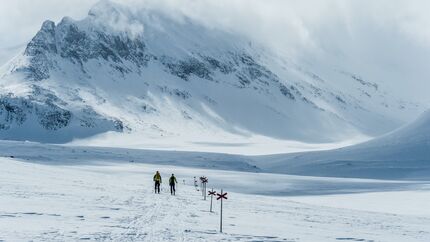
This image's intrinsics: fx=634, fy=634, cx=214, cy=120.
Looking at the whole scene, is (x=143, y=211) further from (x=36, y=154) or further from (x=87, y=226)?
(x=36, y=154)

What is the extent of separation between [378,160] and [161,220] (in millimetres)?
79601

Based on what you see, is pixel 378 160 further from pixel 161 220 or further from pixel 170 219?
pixel 161 220

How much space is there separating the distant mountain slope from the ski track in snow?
2238 inches

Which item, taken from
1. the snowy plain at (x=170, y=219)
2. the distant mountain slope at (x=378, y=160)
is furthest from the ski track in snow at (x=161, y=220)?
the distant mountain slope at (x=378, y=160)

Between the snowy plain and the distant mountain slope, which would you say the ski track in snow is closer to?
the snowy plain

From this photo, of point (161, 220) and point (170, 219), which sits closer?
point (161, 220)

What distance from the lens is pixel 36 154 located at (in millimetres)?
89750

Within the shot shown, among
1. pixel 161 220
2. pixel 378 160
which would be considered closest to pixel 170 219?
pixel 161 220

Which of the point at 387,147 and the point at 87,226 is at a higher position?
the point at 387,147

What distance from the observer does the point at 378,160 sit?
325 feet

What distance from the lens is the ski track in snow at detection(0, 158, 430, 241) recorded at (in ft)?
66.8

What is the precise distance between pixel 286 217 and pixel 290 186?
3409 centimetres

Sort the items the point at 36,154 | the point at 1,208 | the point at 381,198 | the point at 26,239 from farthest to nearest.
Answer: the point at 36,154 < the point at 381,198 < the point at 1,208 < the point at 26,239

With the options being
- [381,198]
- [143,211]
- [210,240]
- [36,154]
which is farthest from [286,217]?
[36,154]
